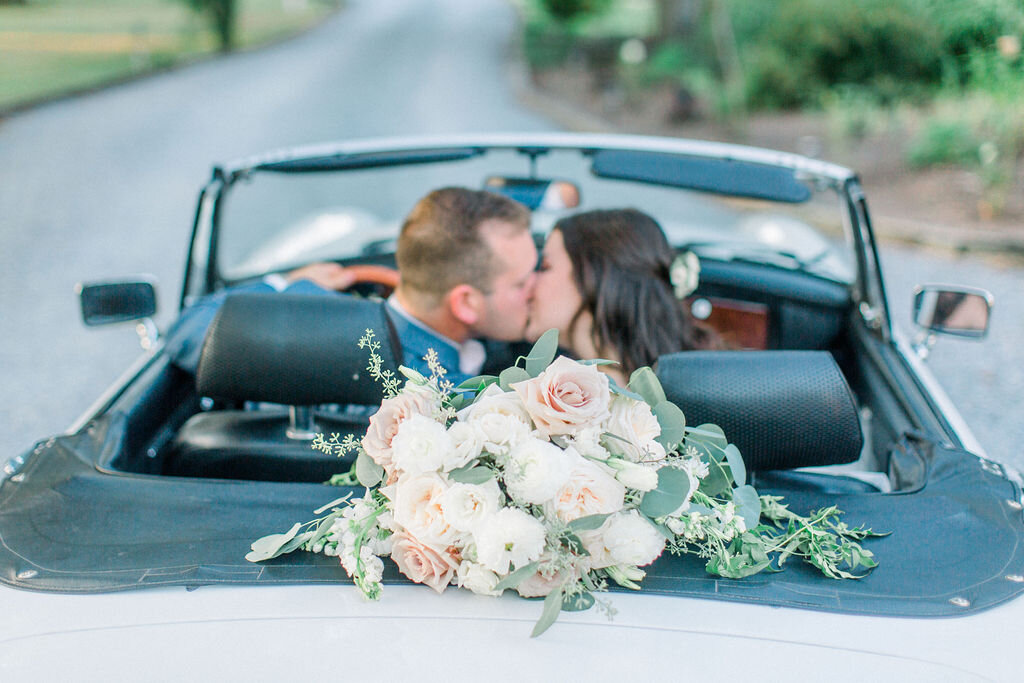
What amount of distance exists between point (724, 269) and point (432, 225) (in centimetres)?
143

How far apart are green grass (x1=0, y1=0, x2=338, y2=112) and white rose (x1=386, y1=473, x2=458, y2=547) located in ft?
57.8

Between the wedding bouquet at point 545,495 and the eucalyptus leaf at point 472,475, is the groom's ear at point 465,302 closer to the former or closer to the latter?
the wedding bouquet at point 545,495

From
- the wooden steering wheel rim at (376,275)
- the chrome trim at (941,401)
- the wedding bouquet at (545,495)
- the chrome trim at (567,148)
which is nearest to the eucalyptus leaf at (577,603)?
the wedding bouquet at (545,495)

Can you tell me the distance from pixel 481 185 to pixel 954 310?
86.6 inches

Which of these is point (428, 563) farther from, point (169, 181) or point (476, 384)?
point (169, 181)

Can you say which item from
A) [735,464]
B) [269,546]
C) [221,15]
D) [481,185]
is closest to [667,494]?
[735,464]

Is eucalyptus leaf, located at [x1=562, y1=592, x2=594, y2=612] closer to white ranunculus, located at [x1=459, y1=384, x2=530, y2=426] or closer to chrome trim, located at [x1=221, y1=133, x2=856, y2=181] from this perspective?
white ranunculus, located at [x1=459, y1=384, x2=530, y2=426]

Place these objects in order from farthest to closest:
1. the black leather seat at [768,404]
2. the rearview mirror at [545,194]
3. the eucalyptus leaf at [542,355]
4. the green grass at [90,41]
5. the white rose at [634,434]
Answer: the green grass at [90,41]
the rearview mirror at [545,194]
the black leather seat at [768,404]
the eucalyptus leaf at [542,355]
the white rose at [634,434]

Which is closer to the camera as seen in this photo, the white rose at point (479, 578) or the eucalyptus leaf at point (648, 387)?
the white rose at point (479, 578)

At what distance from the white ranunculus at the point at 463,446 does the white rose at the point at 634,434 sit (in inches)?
8.9

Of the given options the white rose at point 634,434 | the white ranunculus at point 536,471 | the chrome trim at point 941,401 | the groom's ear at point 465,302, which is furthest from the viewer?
the groom's ear at point 465,302

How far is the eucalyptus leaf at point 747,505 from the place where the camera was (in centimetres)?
155

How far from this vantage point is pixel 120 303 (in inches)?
112

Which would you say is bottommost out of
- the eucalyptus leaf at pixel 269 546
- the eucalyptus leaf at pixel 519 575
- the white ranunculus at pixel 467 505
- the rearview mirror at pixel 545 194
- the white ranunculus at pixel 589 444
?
the eucalyptus leaf at pixel 269 546
